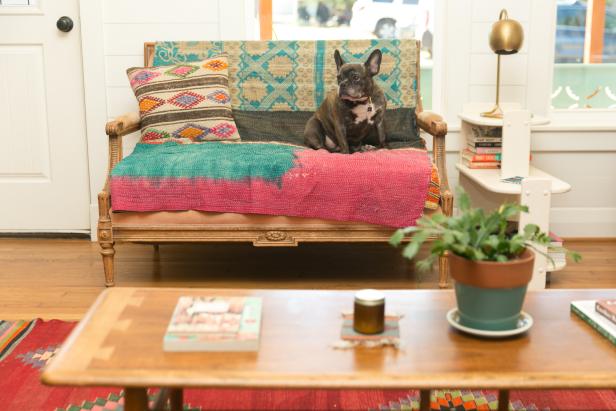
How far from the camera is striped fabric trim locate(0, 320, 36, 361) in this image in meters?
2.33

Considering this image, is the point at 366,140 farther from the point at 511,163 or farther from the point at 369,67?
the point at 511,163

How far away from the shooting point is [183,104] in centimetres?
319

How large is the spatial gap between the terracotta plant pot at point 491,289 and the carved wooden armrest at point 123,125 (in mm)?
1788

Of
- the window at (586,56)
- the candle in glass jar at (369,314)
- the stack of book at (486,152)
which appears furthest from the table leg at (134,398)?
the window at (586,56)

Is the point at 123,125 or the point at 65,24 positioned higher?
the point at 65,24

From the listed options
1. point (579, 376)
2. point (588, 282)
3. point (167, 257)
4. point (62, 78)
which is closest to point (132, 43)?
point (62, 78)

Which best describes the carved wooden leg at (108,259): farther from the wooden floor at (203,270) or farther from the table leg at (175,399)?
the table leg at (175,399)

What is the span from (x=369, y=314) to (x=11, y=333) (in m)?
1.47

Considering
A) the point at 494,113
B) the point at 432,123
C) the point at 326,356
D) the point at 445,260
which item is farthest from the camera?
the point at 494,113

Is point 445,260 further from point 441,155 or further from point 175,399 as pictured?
point 175,399

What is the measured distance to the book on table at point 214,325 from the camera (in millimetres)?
1409

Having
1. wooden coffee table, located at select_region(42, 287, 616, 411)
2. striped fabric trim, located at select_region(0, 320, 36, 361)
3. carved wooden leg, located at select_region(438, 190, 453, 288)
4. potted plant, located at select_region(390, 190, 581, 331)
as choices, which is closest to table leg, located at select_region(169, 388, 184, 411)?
wooden coffee table, located at select_region(42, 287, 616, 411)

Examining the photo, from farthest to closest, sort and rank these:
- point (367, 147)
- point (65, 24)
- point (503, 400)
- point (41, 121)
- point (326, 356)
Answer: point (41, 121) → point (65, 24) → point (367, 147) → point (503, 400) → point (326, 356)

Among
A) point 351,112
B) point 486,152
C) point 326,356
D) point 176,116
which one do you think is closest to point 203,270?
point 176,116
